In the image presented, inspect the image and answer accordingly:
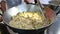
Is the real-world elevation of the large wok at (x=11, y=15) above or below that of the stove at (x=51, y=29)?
above

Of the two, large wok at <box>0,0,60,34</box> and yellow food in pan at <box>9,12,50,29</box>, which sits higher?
large wok at <box>0,0,60,34</box>

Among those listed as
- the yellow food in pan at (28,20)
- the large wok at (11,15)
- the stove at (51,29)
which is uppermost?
the large wok at (11,15)

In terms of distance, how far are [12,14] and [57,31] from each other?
33cm

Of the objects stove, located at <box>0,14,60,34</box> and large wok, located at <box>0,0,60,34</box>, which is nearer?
large wok, located at <box>0,0,60,34</box>

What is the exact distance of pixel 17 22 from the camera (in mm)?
Result: 843

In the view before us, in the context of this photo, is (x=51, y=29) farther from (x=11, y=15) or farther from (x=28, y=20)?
(x=11, y=15)

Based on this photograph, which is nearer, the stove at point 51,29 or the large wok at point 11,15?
the large wok at point 11,15

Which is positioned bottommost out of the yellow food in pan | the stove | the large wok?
the stove

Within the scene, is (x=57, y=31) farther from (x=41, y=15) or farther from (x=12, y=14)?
(x=12, y=14)

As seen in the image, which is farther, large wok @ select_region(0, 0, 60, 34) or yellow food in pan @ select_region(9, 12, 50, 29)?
yellow food in pan @ select_region(9, 12, 50, 29)

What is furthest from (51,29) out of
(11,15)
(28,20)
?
(11,15)

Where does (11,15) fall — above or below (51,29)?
above

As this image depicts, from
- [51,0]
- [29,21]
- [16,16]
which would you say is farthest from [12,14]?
[51,0]

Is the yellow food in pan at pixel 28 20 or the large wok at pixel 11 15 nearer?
the large wok at pixel 11 15
